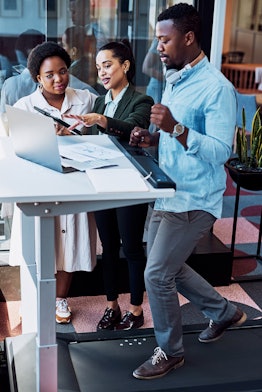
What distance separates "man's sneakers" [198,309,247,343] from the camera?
2.52m

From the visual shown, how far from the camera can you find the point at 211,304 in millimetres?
2453

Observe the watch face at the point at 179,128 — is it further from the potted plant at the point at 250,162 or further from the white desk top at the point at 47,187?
the potted plant at the point at 250,162

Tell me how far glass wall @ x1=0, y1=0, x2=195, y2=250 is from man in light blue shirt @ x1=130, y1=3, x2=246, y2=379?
1.16 metres

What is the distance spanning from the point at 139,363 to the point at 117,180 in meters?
0.93

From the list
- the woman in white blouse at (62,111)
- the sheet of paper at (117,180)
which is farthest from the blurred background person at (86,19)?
the sheet of paper at (117,180)

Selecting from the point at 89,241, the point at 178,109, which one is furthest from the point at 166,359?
the point at 178,109

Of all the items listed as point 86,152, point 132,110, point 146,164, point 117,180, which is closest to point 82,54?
point 132,110

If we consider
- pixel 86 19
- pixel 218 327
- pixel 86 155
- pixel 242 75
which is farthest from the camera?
pixel 242 75

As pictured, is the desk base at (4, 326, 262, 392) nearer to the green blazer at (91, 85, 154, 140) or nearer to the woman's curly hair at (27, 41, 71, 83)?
the green blazer at (91, 85, 154, 140)

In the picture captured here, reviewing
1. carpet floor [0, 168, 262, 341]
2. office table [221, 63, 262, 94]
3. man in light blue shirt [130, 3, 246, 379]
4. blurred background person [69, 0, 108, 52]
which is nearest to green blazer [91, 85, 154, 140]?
man in light blue shirt [130, 3, 246, 379]

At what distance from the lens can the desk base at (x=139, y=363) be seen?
2.27 meters

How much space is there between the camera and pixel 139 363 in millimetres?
2424

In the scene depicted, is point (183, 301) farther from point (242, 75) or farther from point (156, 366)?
point (242, 75)

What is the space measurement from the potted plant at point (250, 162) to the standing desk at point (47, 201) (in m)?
1.35
